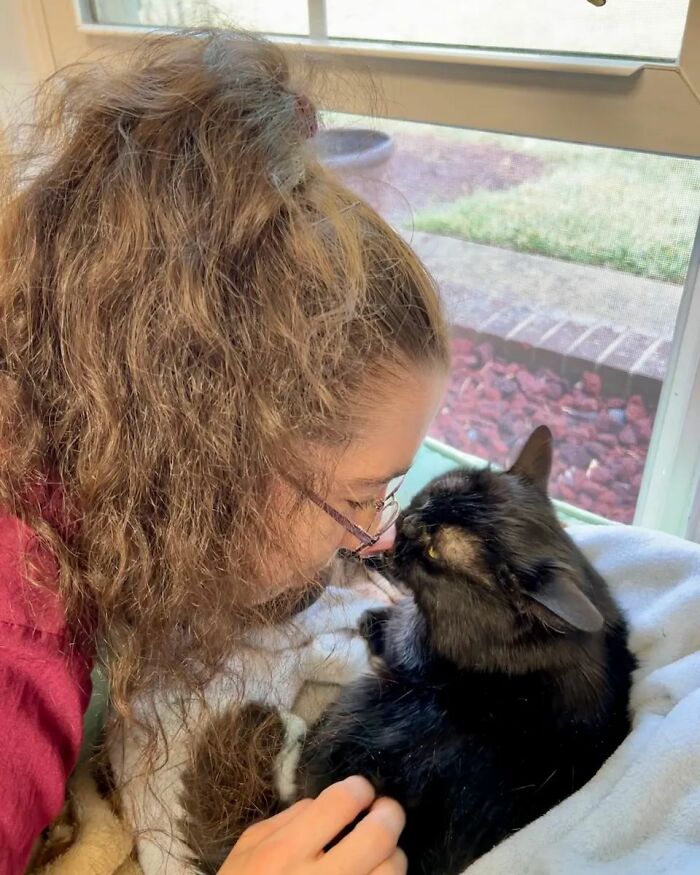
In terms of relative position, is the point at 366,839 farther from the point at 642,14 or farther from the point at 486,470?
the point at 642,14

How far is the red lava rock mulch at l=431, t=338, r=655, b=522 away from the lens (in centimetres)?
152

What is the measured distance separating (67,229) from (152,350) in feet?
0.45

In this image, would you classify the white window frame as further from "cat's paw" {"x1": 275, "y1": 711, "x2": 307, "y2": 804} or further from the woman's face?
"cat's paw" {"x1": 275, "y1": 711, "x2": 307, "y2": 804}

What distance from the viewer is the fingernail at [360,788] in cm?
87

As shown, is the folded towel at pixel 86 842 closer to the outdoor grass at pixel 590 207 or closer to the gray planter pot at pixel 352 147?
the gray planter pot at pixel 352 147

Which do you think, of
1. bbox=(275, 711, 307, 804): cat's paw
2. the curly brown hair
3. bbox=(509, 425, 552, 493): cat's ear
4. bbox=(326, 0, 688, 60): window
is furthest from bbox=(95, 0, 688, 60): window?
bbox=(275, 711, 307, 804): cat's paw

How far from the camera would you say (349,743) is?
0.98 metres

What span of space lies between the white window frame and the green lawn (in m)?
0.05

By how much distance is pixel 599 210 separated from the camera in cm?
133

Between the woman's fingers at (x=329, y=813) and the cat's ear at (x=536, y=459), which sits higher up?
the cat's ear at (x=536, y=459)

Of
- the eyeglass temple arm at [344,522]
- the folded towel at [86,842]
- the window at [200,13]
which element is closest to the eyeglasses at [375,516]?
the eyeglass temple arm at [344,522]

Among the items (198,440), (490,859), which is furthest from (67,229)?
(490,859)

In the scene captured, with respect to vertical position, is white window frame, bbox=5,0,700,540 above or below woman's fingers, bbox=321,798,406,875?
above

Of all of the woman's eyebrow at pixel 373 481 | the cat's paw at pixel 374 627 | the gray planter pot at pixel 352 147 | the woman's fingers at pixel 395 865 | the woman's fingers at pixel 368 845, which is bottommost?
the cat's paw at pixel 374 627
